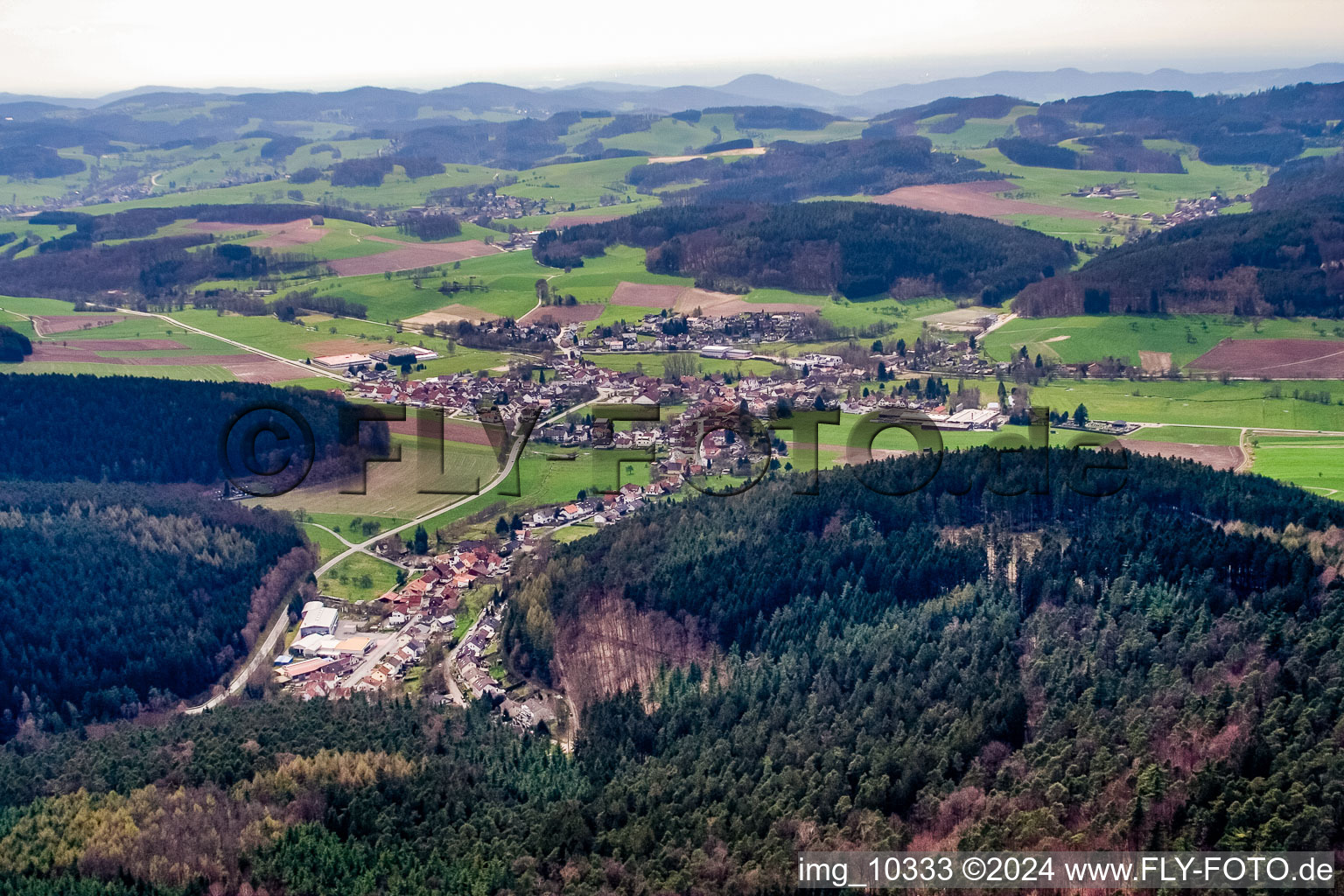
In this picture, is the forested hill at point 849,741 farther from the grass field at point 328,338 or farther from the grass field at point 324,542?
the grass field at point 328,338

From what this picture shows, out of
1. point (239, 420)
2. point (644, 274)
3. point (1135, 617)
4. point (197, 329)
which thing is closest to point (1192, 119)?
point (644, 274)

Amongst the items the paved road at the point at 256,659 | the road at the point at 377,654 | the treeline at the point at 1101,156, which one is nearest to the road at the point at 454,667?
the road at the point at 377,654

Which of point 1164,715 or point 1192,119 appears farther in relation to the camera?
point 1192,119

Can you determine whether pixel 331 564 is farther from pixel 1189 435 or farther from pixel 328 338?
pixel 328 338

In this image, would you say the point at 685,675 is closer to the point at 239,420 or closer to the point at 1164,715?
the point at 1164,715

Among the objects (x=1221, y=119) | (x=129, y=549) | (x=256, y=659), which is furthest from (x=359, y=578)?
(x=1221, y=119)

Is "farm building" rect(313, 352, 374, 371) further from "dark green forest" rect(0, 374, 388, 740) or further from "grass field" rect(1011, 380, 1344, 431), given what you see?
"grass field" rect(1011, 380, 1344, 431)

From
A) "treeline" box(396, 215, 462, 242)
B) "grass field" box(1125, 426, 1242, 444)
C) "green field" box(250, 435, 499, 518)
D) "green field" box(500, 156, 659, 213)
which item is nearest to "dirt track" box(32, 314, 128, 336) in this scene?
"treeline" box(396, 215, 462, 242)
